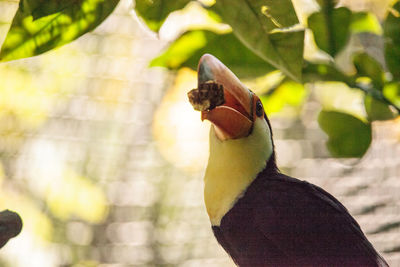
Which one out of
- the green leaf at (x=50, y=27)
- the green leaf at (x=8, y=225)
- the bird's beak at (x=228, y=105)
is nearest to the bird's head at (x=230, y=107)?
the bird's beak at (x=228, y=105)

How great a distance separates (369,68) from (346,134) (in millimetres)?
91

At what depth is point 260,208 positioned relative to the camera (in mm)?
598

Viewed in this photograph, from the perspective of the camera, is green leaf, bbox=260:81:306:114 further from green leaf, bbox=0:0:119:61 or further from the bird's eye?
green leaf, bbox=0:0:119:61

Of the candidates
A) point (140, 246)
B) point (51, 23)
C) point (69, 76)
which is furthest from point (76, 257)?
point (51, 23)

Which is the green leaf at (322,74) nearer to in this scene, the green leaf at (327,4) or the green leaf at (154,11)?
the green leaf at (327,4)

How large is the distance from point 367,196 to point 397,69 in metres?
0.24

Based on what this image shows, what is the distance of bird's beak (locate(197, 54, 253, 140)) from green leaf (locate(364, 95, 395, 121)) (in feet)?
0.54

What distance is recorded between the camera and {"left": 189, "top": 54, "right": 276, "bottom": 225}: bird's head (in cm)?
59

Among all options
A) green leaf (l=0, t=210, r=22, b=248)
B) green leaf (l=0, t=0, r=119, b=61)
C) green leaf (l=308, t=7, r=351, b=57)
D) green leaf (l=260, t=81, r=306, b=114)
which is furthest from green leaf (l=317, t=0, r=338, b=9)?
green leaf (l=0, t=210, r=22, b=248)

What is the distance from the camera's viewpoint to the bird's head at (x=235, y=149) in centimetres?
59

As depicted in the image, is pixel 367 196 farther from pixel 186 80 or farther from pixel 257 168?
pixel 186 80

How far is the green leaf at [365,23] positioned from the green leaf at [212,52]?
17 centimetres

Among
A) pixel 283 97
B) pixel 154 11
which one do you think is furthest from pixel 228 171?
pixel 154 11

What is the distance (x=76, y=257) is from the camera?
0.69 m
